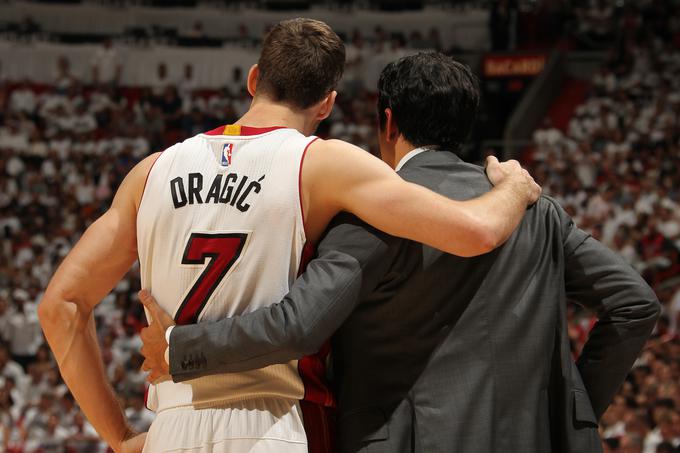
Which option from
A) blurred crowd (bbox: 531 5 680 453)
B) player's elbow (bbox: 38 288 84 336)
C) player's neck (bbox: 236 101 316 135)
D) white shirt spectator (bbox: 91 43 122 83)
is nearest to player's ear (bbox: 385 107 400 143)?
player's neck (bbox: 236 101 316 135)

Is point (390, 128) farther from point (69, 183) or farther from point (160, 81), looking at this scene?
point (160, 81)

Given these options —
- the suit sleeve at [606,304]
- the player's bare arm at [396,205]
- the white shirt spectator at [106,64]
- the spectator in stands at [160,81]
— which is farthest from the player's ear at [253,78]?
the white shirt spectator at [106,64]

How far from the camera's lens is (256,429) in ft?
8.84

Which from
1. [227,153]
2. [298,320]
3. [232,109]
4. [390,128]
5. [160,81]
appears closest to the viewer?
[298,320]

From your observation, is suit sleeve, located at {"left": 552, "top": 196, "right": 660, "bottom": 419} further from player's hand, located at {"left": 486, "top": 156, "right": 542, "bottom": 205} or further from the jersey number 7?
the jersey number 7

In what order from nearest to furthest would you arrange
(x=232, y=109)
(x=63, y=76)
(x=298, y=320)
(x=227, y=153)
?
(x=298, y=320), (x=227, y=153), (x=232, y=109), (x=63, y=76)

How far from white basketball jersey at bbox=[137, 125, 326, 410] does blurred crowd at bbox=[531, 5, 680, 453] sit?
540cm

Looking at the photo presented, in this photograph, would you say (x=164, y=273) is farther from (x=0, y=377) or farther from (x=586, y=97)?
(x=586, y=97)

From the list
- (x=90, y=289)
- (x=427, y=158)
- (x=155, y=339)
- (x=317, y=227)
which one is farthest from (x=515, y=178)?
(x=90, y=289)

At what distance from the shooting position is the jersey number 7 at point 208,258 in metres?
2.73

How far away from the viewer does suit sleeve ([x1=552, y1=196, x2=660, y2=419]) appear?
116 inches

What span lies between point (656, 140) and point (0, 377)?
35.4 feet

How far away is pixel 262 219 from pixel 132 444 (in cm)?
94

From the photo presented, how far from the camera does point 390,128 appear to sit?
120 inches
